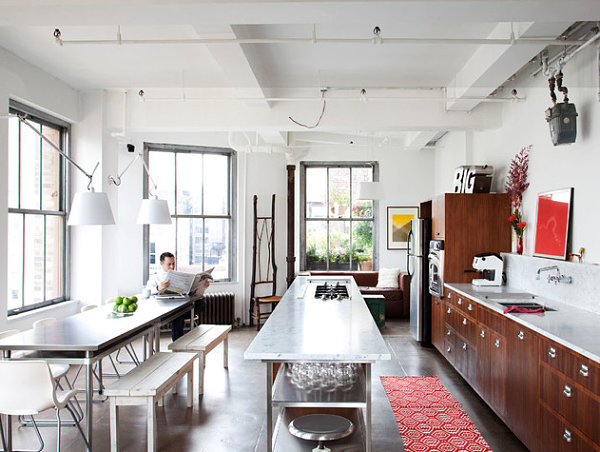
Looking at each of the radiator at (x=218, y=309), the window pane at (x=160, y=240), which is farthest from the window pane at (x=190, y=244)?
the radiator at (x=218, y=309)

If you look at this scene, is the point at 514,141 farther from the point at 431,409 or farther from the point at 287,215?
the point at 287,215

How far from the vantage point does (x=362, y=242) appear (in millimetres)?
9883

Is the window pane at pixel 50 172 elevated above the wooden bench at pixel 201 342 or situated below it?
above

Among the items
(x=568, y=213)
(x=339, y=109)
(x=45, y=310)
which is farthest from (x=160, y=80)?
(x=568, y=213)

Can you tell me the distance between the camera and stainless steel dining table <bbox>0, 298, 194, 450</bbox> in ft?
11.0

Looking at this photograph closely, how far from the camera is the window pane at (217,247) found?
27.2ft

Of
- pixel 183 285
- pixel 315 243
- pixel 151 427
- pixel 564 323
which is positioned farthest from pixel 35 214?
pixel 315 243

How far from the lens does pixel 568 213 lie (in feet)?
14.6

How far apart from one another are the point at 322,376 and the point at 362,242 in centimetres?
709

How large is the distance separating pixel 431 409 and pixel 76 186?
4.83 m

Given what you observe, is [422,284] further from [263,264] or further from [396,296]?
[263,264]

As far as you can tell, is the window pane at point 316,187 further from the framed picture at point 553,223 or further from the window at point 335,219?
the framed picture at point 553,223

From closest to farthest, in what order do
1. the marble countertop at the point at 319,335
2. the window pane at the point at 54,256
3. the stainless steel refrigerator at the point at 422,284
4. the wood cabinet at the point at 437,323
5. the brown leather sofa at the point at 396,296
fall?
the marble countertop at the point at 319,335
the window pane at the point at 54,256
the wood cabinet at the point at 437,323
the stainless steel refrigerator at the point at 422,284
the brown leather sofa at the point at 396,296

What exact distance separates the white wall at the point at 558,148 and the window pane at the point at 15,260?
5545 mm
